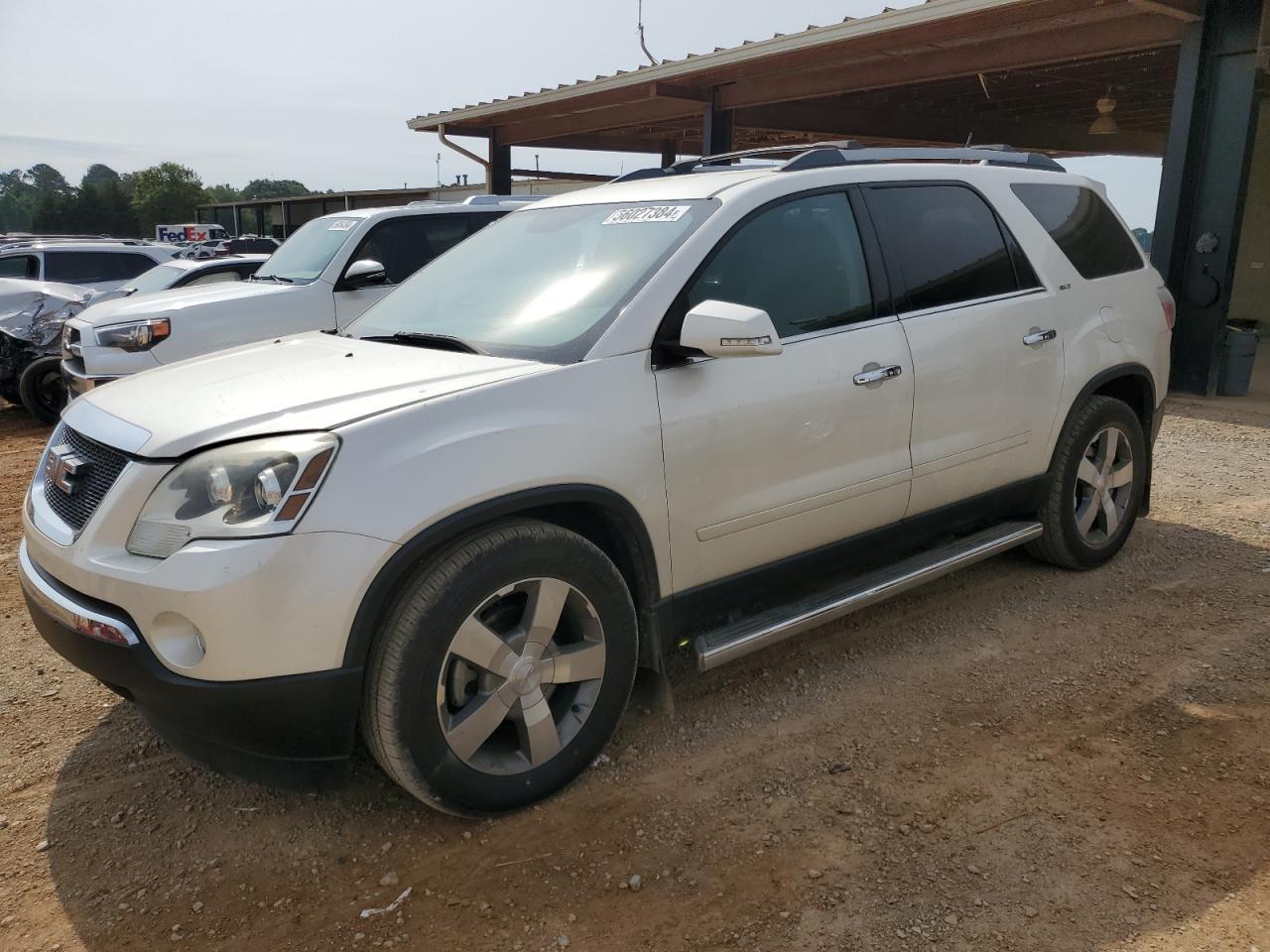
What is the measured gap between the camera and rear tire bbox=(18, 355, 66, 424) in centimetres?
932

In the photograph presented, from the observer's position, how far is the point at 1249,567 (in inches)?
192

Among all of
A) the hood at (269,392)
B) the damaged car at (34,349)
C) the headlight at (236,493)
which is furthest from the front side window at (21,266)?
the headlight at (236,493)

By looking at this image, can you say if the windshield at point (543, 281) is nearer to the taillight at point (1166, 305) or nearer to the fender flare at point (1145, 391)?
the fender flare at point (1145, 391)

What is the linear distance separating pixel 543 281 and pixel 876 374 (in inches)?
48.2

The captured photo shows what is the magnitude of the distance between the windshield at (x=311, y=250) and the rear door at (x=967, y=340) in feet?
17.7

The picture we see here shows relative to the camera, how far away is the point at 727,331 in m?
2.88

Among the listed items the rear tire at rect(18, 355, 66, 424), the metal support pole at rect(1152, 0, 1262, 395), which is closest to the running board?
the metal support pole at rect(1152, 0, 1262, 395)

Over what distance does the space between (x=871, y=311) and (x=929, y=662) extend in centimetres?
139

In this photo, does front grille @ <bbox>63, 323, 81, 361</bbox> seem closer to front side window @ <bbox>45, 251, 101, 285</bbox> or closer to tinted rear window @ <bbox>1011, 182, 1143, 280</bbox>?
front side window @ <bbox>45, 251, 101, 285</bbox>

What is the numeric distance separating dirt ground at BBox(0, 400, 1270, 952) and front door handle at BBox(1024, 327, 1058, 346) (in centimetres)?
122

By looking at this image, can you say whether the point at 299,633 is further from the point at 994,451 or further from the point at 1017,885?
the point at 994,451

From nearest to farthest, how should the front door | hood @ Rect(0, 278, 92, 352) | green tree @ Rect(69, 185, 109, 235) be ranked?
the front door
hood @ Rect(0, 278, 92, 352)
green tree @ Rect(69, 185, 109, 235)

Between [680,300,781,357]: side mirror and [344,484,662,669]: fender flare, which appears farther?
[680,300,781,357]: side mirror

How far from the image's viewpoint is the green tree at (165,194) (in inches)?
3265
